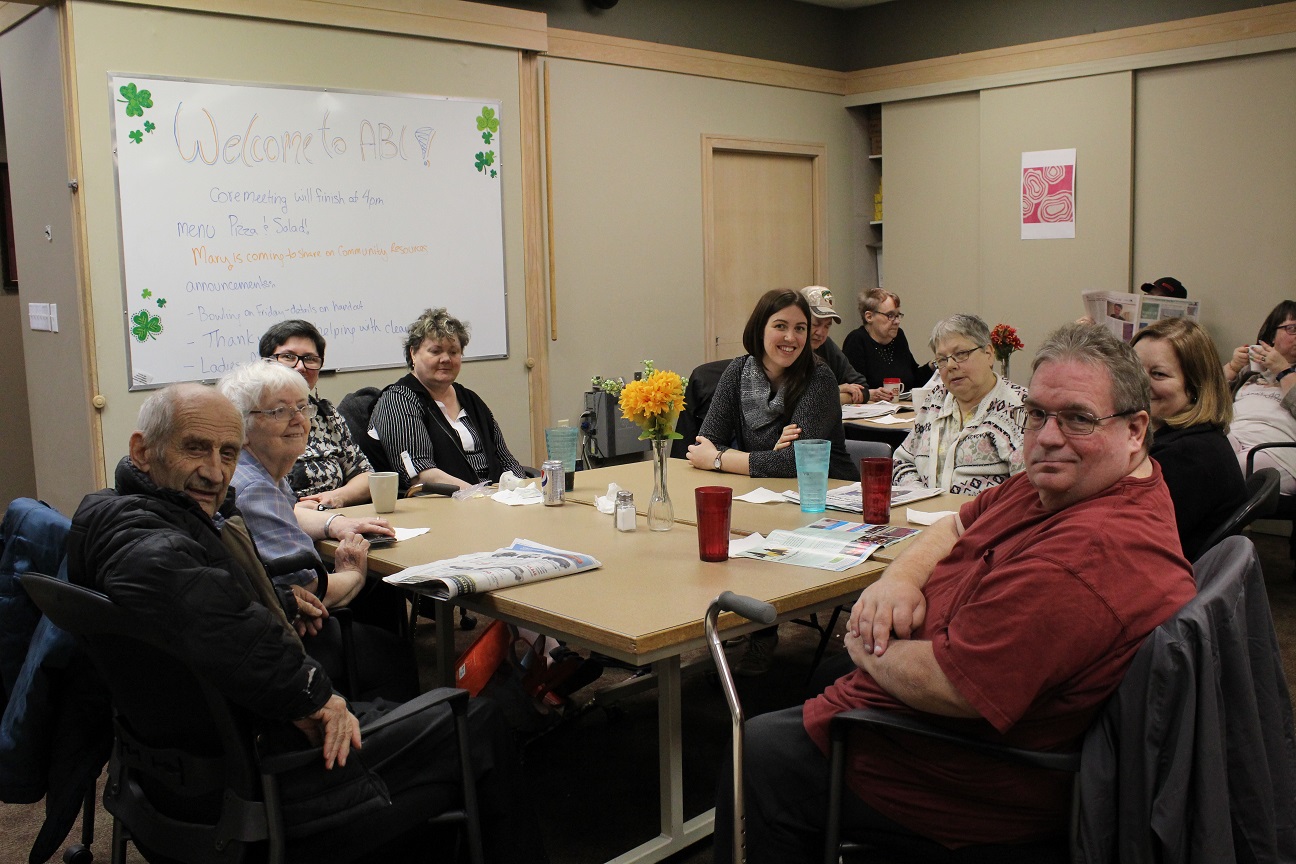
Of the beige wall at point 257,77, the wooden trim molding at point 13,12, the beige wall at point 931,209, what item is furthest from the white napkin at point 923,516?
the beige wall at point 931,209

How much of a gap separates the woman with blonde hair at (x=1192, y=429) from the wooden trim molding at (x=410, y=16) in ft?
12.2

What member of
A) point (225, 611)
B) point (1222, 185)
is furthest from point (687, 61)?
point (225, 611)

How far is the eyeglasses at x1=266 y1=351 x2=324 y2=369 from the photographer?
3.61 metres

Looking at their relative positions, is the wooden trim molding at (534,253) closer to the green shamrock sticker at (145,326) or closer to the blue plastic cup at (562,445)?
the green shamrock sticker at (145,326)

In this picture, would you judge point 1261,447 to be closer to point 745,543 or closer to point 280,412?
point 745,543

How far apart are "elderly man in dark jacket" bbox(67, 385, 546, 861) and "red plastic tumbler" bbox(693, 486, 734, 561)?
0.63m

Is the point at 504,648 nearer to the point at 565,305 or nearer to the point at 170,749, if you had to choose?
the point at 170,749

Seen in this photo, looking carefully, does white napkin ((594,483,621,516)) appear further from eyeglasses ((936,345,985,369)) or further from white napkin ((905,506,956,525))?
eyeglasses ((936,345,985,369))

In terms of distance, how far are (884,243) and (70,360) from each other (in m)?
4.92

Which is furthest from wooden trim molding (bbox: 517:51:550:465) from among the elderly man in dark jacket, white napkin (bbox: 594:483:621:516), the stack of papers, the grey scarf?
the elderly man in dark jacket

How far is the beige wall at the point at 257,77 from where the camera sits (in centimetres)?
436

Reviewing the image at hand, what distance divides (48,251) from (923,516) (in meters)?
3.75

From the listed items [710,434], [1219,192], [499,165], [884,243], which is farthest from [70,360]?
[1219,192]

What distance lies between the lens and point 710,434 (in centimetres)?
381
